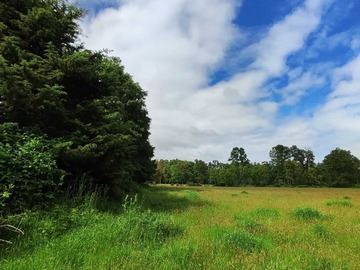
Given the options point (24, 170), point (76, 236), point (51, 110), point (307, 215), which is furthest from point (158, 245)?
point (307, 215)

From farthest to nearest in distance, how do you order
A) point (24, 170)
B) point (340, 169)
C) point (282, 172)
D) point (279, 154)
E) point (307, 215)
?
1. point (279, 154)
2. point (282, 172)
3. point (340, 169)
4. point (307, 215)
5. point (24, 170)

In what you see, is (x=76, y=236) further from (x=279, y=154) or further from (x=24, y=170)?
(x=279, y=154)

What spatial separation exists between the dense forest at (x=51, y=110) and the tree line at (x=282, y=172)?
9166 cm

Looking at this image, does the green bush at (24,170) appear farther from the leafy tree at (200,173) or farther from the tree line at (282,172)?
the leafy tree at (200,173)

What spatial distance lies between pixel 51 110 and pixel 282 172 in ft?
410

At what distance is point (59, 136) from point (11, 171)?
3.22 meters

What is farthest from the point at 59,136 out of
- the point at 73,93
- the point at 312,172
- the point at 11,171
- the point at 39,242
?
the point at 312,172

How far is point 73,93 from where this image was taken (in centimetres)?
1352

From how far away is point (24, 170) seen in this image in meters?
9.16

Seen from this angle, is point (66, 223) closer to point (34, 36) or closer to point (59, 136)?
point (59, 136)

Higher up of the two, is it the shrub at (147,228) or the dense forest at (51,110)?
the dense forest at (51,110)

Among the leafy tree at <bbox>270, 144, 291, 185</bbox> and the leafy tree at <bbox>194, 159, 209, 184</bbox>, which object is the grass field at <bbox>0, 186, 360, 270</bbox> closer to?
the leafy tree at <bbox>270, 144, 291, 185</bbox>

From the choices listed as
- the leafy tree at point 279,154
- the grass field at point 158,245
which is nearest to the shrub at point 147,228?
the grass field at point 158,245

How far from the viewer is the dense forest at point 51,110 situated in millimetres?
9719
